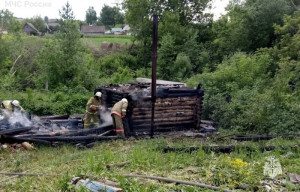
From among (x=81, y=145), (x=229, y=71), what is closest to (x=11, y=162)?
(x=81, y=145)

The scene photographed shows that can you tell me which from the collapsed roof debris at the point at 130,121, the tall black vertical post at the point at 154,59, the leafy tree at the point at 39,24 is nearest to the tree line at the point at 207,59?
the collapsed roof debris at the point at 130,121

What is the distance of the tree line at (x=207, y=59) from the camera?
13.7 m

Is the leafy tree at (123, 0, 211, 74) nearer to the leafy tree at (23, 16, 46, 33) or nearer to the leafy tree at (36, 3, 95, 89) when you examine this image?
the leafy tree at (36, 3, 95, 89)

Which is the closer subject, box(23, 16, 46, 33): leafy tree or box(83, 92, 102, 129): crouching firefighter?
box(83, 92, 102, 129): crouching firefighter

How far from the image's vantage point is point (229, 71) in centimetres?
1811

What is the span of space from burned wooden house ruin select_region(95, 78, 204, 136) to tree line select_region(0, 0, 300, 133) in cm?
198

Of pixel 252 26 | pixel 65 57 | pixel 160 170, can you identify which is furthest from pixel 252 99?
pixel 252 26

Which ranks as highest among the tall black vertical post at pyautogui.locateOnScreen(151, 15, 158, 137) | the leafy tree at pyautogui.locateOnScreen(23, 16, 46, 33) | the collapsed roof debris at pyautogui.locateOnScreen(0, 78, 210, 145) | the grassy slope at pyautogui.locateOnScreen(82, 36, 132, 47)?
the leafy tree at pyautogui.locateOnScreen(23, 16, 46, 33)

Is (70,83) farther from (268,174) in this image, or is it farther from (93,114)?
(268,174)

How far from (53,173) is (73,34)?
1612 centimetres

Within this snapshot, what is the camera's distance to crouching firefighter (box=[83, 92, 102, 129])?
12489 millimetres

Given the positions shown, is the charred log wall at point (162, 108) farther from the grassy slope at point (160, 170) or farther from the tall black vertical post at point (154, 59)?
the grassy slope at point (160, 170)

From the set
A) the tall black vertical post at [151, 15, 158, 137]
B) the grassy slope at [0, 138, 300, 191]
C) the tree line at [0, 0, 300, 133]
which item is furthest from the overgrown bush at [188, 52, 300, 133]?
the grassy slope at [0, 138, 300, 191]

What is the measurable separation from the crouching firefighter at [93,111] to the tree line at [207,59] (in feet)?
17.7
